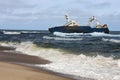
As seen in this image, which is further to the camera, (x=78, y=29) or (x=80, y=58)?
(x=78, y=29)

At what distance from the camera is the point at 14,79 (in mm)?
9734

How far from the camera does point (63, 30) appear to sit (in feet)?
262

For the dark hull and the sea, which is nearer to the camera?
the sea

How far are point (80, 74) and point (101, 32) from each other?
6798cm

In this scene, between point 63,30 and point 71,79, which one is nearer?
point 71,79

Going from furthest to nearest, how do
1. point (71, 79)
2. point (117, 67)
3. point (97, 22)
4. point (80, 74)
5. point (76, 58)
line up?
point (97, 22)
point (76, 58)
point (117, 67)
point (80, 74)
point (71, 79)

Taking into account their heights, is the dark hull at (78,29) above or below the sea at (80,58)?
above

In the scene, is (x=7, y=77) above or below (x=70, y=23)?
below

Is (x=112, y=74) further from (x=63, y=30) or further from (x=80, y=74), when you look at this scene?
(x=63, y=30)

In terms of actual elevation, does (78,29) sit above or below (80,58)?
above

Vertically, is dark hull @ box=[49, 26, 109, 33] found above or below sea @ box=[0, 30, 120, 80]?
above

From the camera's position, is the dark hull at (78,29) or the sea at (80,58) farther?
the dark hull at (78,29)

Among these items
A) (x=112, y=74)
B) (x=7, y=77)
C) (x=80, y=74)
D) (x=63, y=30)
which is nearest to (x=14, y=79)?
(x=7, y=77)

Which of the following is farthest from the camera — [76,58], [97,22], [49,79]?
[97,22]
